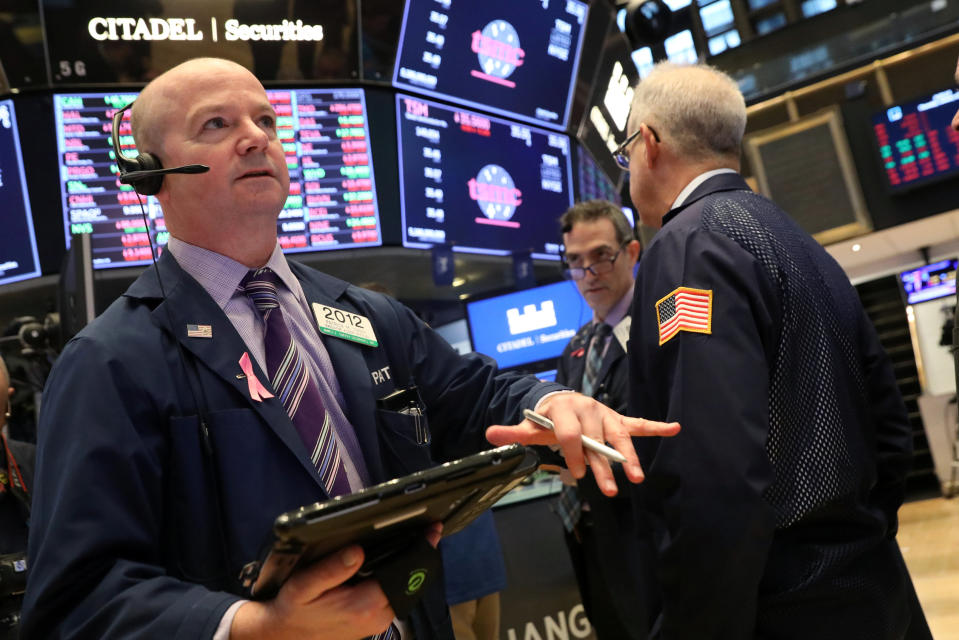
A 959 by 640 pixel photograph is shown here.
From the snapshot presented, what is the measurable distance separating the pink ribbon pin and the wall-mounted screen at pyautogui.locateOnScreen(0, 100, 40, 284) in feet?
8.16

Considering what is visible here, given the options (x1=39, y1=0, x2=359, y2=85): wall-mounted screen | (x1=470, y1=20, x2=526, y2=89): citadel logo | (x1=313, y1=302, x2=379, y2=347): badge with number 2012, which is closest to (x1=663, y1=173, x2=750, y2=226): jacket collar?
(x1=313, y1=302, x2=379, y2=347): badge with number 2012

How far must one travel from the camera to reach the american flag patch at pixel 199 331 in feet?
4.37

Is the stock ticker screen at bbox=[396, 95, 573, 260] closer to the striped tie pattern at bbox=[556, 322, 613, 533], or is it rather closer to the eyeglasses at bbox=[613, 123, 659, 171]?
the striped tie pattern at bbox=[556, 322, 613, 533]

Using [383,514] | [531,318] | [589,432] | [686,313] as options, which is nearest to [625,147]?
[686,313]

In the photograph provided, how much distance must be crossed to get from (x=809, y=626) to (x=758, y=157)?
32.3 feet

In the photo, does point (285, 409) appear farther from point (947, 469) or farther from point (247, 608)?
point (947, 469)

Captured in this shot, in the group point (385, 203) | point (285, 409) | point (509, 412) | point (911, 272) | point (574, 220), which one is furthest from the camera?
point (911, 272)

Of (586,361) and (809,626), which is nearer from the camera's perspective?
(809,626)

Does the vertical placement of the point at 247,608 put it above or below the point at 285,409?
below

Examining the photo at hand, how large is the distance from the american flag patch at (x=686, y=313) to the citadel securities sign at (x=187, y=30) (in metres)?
2.49

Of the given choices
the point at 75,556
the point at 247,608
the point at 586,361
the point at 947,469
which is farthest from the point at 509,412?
the point at 947,469

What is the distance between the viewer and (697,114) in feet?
7.17

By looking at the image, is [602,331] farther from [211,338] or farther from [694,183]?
[211,338]

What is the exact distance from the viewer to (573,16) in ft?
14.8
